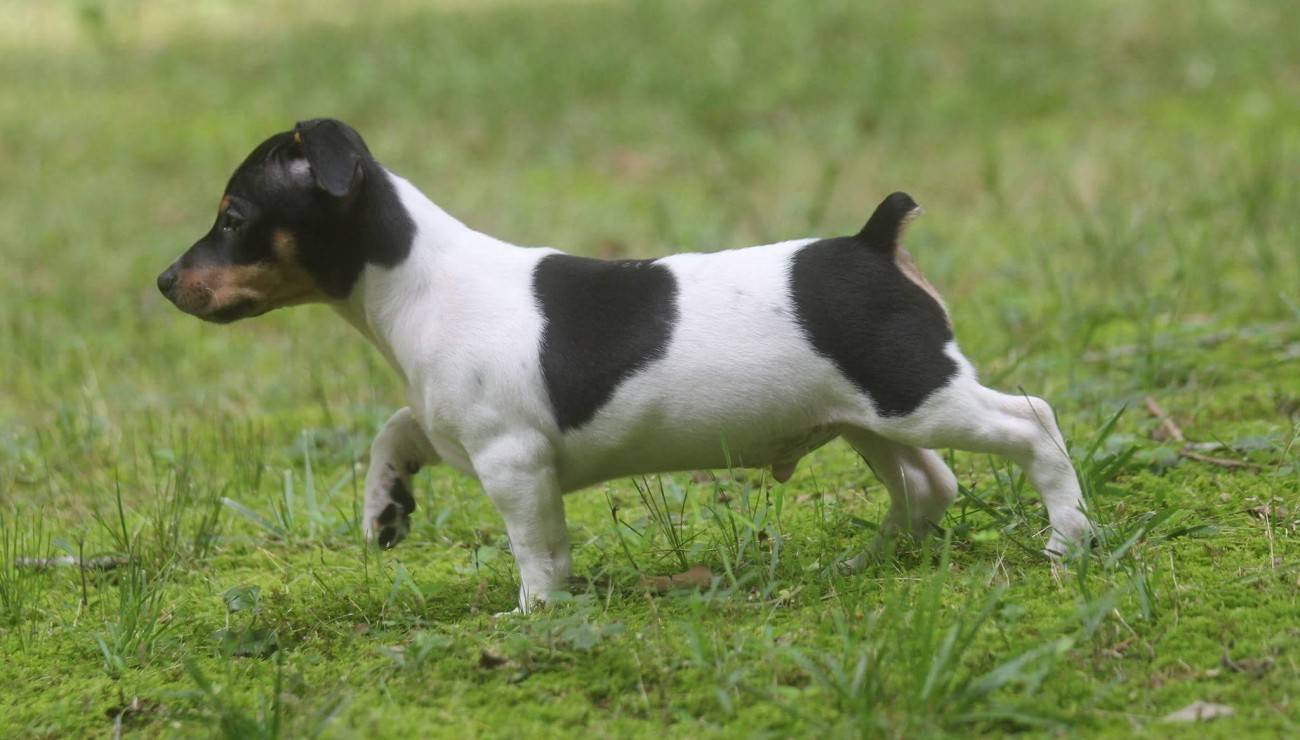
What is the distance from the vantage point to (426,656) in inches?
135

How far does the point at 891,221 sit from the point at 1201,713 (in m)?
1.48

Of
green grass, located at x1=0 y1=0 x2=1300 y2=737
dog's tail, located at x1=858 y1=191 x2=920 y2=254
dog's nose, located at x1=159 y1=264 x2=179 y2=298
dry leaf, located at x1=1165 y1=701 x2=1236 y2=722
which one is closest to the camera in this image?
dry leaf, located at x1=1165 y1=701 x2=1236 y2=722

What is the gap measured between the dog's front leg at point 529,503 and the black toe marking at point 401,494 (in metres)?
0.53

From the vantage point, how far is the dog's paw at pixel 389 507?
4.29 m

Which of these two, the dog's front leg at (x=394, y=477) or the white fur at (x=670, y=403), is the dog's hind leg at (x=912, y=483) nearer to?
the white fur at (x=670, y=403)

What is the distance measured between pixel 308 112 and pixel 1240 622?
10.9 meters

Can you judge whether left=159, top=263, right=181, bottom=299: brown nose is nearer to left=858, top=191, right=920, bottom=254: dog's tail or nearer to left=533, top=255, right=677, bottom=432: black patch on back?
left=533, top=255, right=677, bottom=432: black patch on back

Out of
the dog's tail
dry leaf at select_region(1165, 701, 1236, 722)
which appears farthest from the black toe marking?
dry leaf at select_region(1165, 701, 1236, 722)

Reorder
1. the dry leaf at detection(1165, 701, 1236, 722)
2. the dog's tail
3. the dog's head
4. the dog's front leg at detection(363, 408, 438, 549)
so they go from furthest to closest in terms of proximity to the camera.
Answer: the dog's front leg at detection(363, 408, 438, 549)
the dog's head
the dog's tail
the dry leaf at detection(1165, 701, 1236, 722)

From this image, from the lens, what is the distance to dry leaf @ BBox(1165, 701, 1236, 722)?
2.91 m

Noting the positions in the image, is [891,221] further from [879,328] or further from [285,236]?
[285,236]

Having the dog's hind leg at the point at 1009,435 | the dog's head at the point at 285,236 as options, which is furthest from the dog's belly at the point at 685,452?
the dog's head at the point at 285,236

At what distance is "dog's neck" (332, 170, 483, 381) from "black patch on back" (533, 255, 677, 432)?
1.00ft

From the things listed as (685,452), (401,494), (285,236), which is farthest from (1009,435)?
(285,236)
